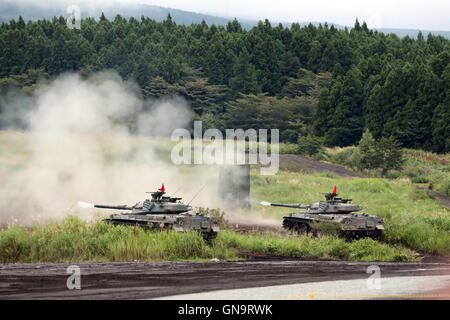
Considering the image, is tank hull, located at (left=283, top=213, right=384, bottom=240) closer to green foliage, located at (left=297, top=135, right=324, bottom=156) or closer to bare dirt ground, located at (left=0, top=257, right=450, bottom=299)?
bare dirt ground, located at (left=0, top=257, right=450, bottom=299)

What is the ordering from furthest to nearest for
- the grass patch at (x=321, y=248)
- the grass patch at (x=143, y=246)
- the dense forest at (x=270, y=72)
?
1. the dense forest at (x=270, y=72)
2. the grass patch at (x=321, y=248)
3. the grass patch at (x=143, y=246)

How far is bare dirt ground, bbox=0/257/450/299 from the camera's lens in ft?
54.9

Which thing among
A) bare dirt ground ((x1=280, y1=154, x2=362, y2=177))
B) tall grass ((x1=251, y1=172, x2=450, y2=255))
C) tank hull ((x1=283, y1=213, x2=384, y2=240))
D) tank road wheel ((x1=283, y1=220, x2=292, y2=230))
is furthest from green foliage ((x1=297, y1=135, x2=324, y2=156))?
tank hull ((x1=283, y1=213, x2=384, y2=240))

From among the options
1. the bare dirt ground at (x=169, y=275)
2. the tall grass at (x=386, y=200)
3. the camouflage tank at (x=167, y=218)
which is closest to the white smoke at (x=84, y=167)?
the tall grass at (x=386, y=200)

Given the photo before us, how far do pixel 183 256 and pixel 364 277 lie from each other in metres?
6.45

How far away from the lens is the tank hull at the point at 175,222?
2542 cm

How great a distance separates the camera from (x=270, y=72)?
104m

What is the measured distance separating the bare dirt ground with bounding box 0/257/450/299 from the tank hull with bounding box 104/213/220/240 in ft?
8.72

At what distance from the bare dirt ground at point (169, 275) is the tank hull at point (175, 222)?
2.66 meters

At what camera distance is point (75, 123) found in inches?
1912

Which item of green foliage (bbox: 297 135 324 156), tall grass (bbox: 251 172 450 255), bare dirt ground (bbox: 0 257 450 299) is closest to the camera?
bare dirt ground (bbox: 0 257 450 299)

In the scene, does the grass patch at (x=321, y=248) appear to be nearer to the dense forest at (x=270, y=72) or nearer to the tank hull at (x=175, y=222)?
the tank hull at (x=175, y=222)

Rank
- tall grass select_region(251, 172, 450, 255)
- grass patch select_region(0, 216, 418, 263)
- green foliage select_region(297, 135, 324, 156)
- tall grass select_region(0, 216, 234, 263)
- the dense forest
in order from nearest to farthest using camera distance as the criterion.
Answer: tall grass select_region(0, 216, 234, 263) → grass patch select_region(0, 216, 418, 263) → tall grass select_region(251, 172, 450, 255) → green foliage select_region(297, 135, 324, 156) → the dense forest
